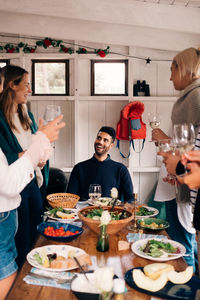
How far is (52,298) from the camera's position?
1.19 meters

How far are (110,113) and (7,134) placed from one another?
2337 mm

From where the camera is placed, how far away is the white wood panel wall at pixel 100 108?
4148 millimetres

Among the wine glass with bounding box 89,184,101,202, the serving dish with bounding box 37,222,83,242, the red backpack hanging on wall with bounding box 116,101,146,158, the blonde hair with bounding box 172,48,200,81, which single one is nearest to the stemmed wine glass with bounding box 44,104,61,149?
the serving dish with bounding box 37,222,83,242

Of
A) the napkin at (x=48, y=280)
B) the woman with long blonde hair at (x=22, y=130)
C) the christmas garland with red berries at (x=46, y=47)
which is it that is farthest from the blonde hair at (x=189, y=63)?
the christmas garland with red berries at (x=46, y=47)

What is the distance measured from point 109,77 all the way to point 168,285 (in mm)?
3360

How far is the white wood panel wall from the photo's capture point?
415cm

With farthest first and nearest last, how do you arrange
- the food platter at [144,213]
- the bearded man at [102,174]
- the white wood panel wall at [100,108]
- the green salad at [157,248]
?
the white wood panel wall at [100,108] → the bearded man at [102,174] → the food platter at [144,213] → the green salad at [157,248]

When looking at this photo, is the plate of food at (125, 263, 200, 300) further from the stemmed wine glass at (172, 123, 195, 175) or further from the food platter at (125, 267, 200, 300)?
the stemmed wine glass at (172, 123, 195, 175)

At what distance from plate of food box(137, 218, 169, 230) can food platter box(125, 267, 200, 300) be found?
0.67 m

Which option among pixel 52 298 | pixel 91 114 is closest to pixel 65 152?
pixel 91 114

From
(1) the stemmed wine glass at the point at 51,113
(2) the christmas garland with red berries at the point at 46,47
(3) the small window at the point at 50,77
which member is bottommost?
(1) the stemmed wine glass at the point at 51,113

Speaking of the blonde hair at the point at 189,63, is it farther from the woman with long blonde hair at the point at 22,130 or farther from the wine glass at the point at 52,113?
the woman with long blonde hair at the point at 22,130

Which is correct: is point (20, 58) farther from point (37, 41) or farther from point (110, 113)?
point (110, 113)

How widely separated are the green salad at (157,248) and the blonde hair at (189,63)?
1199mm
